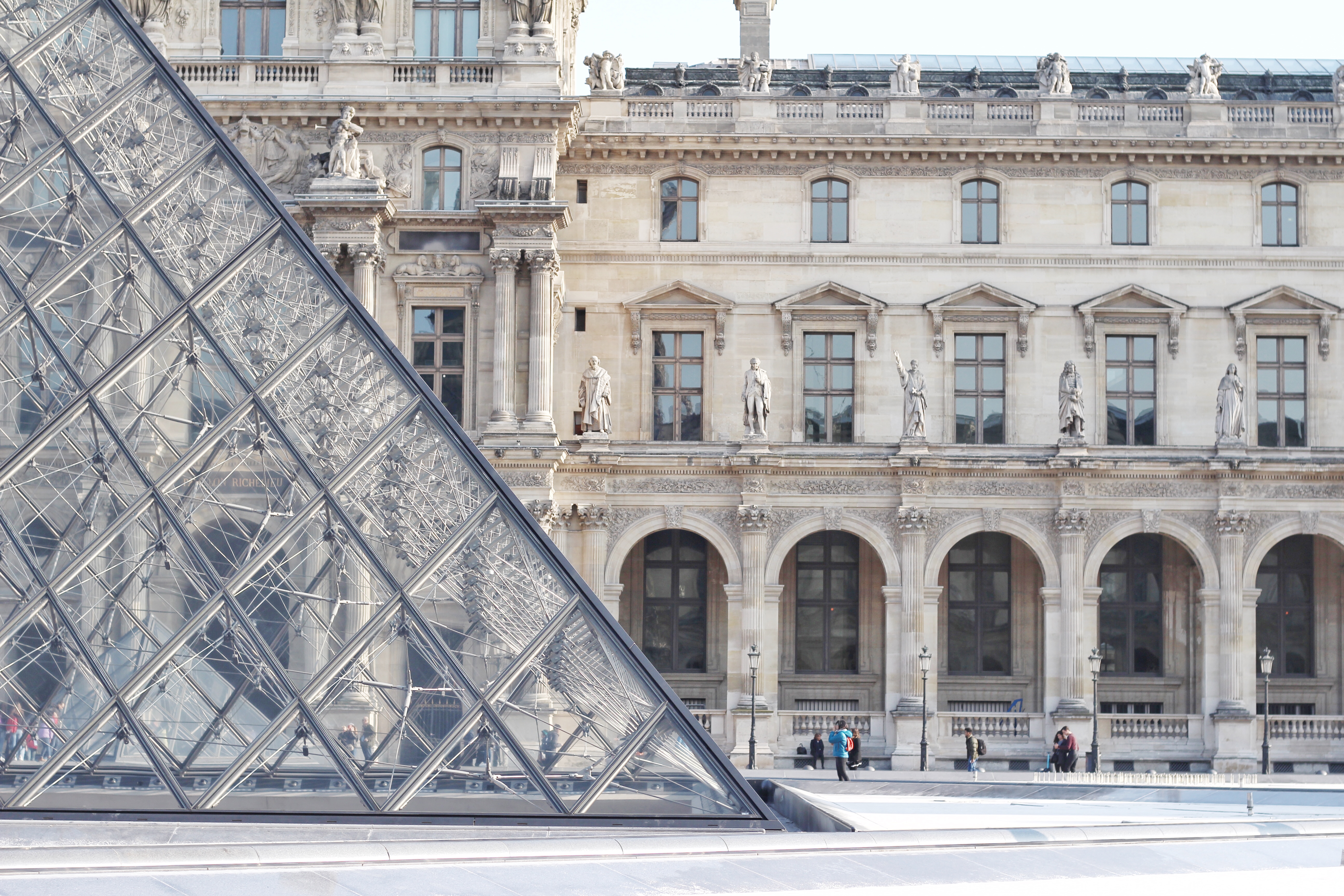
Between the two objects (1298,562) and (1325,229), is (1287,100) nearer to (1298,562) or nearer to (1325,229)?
(1325,229)

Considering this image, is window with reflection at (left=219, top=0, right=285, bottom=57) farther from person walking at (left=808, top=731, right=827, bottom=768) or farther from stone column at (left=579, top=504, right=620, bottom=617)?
person walking at (left=808, top=731, right=827, bottom=768)

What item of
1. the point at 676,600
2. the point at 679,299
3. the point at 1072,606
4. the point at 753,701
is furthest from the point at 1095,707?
the point at 679,299

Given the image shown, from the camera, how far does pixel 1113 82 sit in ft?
138

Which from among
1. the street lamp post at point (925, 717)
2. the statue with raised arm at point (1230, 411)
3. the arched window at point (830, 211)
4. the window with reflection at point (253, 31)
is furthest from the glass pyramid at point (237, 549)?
the statue with raised arm at point (1230, 411)

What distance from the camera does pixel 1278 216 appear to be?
37719mm

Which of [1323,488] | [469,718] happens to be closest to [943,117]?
[1323,488]

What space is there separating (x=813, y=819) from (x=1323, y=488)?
848 inches

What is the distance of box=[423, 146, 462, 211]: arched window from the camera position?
117 feet

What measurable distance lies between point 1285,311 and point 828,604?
10.9 metres

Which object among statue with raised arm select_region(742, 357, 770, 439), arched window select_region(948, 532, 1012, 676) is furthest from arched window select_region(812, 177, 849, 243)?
arched window select_region(948, 532, 1012, 676)

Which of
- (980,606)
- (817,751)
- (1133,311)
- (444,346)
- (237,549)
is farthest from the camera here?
(980,606)

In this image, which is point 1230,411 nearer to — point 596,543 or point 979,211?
point 979,211

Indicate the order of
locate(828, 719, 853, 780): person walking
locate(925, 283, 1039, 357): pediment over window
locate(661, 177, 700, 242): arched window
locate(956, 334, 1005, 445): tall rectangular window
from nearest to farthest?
1. locate(828, 719, 853, 780): person walking
2. locate(925, 283, 1039, 357): pediment over window
3. locate(956, 334, 1005, 445): tall rectangular window
4. locate(661, 177, 700, 242): arched window

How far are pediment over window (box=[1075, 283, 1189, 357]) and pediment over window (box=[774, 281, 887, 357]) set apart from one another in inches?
162
